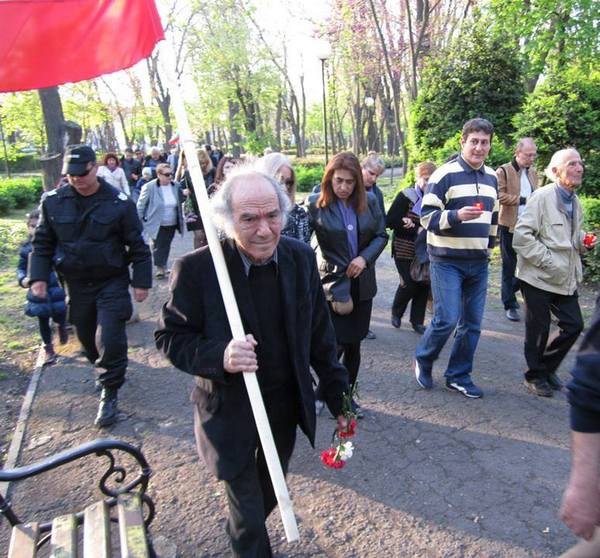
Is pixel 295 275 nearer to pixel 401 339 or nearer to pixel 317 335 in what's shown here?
pixel 317 335

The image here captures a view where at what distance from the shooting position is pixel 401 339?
19.4 ft

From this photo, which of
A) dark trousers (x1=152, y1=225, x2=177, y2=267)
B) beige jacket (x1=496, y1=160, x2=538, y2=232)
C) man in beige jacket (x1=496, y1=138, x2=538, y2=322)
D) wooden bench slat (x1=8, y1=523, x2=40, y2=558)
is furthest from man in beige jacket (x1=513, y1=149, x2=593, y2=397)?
dark trousers (x1=152, y1=225, x2=177, y2=267)

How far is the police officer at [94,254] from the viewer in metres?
4.02

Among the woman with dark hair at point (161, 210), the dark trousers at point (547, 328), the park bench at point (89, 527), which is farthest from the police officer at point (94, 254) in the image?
the woman with dark hair at point (161, 210)

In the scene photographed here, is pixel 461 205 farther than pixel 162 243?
No

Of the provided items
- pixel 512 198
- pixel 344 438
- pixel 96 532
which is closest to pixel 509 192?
pixel 512 198

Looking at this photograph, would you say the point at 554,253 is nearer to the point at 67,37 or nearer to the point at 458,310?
the point at 458,310

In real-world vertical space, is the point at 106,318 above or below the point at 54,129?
below

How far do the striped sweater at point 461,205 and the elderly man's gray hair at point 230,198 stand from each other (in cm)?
220

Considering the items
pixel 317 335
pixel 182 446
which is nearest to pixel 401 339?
pixel 182 446

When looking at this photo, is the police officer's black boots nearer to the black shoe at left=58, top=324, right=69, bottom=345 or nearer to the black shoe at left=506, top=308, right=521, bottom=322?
the black shoe at left=58, top=324, right=69, bottom=345

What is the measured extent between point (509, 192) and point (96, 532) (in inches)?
226

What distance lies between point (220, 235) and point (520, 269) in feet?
10.1

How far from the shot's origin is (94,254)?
4027mm
